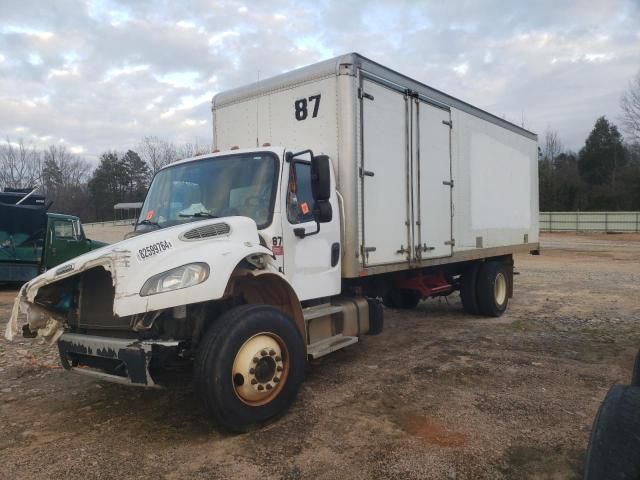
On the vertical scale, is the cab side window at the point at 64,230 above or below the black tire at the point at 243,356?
above

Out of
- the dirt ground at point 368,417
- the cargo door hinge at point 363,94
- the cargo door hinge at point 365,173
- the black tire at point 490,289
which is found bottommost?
the dirt ground at point 368,417

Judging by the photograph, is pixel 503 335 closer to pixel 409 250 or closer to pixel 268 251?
pixel 409 250

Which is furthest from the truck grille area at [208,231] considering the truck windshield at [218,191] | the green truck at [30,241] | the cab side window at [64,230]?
the cab side window at [64,230]

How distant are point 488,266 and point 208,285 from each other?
656 cm

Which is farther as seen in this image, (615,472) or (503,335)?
(503,335)

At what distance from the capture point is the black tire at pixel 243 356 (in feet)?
12.3

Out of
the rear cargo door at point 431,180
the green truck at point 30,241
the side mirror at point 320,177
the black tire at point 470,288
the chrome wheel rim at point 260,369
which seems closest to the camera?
the chrome wheel rim at point 260,369

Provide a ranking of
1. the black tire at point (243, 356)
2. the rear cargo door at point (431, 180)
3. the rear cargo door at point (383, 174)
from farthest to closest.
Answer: the rear cargo door at point (431, 180) → the rear cargo door at point (383, 174) → the black tire at point (243, 356)

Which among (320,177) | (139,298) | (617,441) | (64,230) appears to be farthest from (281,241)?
(64,230)

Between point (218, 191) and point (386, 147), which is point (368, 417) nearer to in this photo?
point (218, 191)

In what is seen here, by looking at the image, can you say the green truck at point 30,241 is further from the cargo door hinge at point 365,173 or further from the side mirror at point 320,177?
the side mirror at point 320,177

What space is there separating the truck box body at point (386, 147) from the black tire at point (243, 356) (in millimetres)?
1612

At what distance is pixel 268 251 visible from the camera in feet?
14.4

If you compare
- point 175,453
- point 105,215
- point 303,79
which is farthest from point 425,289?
point 105,215
